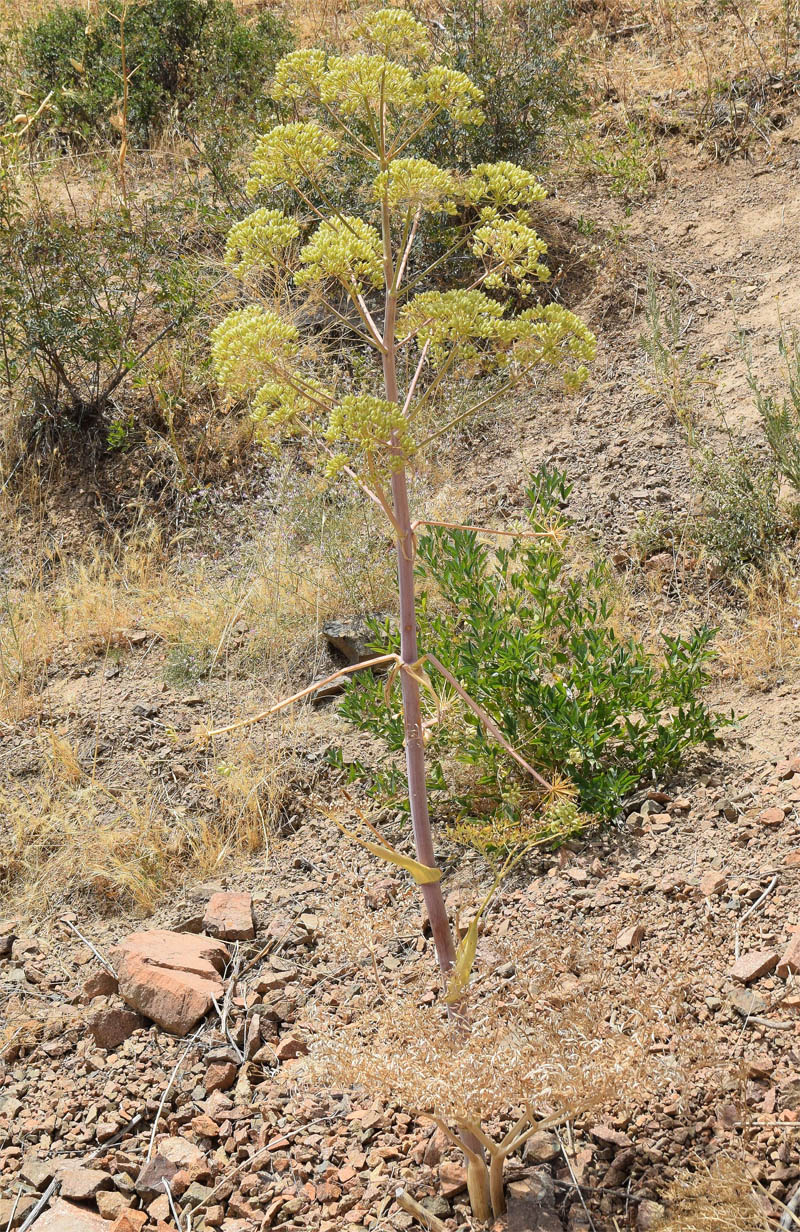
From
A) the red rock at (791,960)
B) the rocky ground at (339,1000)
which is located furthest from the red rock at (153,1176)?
the red rock at (791,960)

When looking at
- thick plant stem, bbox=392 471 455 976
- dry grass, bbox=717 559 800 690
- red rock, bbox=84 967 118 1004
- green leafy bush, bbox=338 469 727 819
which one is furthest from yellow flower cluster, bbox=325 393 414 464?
dry grass, bbox=717 559 800 690

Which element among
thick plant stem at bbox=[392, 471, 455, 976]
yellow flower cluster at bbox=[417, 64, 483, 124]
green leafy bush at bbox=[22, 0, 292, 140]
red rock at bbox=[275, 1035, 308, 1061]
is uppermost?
green leafy bush at bbox=[22, 0, 292, 140]

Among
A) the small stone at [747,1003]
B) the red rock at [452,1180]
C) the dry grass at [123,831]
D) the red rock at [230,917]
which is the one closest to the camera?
the red rock at [452,1180]

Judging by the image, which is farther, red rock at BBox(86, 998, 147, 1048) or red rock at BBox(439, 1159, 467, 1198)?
red rock at BBox(86, 998, 147, 1048)

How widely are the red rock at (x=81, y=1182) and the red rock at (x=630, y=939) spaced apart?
4.08 ft

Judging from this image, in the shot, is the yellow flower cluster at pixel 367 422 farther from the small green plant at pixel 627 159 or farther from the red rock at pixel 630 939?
the small green plant at pixel 627 159

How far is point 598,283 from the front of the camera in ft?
19.4

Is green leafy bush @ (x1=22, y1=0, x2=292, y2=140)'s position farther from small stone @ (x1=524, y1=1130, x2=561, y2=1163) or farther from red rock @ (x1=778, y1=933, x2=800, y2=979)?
small stone @ (x1=524, y1=1130, x2=561, y2=1163)

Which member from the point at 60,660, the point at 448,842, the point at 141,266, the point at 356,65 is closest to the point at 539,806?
the point at 448,842

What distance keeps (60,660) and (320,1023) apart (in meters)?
2.57

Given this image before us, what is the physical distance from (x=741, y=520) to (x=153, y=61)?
5.93 metres

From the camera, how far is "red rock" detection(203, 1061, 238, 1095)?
2395mm

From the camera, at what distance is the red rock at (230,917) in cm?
286

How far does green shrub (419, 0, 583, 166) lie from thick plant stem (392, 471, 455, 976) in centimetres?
465
